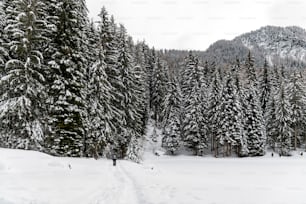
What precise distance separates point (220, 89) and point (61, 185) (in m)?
43.0

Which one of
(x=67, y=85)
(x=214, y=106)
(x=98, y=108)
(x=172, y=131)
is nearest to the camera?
(x=67, y=85)

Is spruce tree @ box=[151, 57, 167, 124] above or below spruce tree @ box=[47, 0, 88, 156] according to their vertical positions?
above

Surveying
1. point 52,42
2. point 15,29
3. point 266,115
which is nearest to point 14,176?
point 15,29

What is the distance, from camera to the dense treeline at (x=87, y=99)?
1839cm

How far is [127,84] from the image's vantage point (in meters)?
32.3

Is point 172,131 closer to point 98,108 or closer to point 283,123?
point 283,123

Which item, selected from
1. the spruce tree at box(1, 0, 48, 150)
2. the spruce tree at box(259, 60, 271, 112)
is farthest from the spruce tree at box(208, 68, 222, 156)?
the spruce tree at box(1, 0, 48, 150)

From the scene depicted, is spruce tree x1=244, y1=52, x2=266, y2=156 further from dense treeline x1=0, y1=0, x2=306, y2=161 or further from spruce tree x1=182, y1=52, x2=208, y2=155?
spruce tree x1=182, y1=52, x2=208, y2=155

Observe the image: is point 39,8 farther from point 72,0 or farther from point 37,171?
point 37,171

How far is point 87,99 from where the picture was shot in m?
25.5

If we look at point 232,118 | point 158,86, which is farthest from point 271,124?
point 158,86

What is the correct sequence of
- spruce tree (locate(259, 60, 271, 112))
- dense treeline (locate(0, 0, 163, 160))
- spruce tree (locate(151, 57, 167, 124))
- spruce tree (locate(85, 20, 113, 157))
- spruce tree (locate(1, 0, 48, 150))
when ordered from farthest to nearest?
spruce tree (locate(151, 57, 167, 124)) → spruce tree (locate(259, 60, 271, 112)) → spruce tree (locate(85, 20, 113, 157)) → dense treeline (locate(0, 0, 163, 160)) → spruce tree (locate(1, 0, 48, 150))

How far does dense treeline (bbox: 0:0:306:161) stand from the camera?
724 inches

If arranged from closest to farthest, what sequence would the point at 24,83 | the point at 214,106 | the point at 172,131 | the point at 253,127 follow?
the point at 24,83
the point at 253,127
the point at 172,131
the point at 214,106
